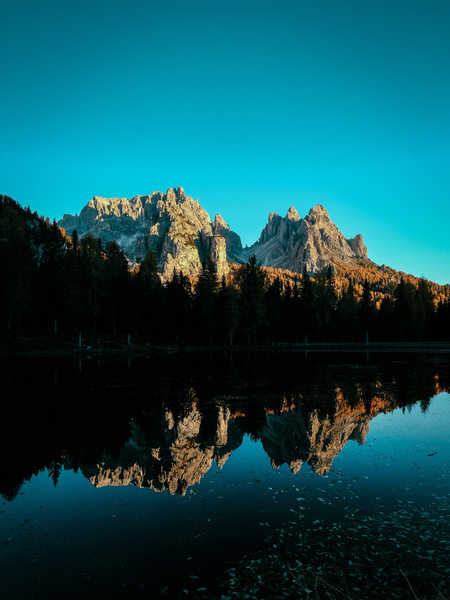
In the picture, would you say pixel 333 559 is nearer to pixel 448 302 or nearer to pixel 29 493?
pixel 29 493

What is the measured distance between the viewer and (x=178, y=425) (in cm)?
2000

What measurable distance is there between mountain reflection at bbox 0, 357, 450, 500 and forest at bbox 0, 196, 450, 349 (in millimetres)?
42923

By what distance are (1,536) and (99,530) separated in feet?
7.69

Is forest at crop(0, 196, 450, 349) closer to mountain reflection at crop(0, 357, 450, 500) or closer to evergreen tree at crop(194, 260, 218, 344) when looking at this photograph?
evergreen tree at crop(194, 260, 218, 344)

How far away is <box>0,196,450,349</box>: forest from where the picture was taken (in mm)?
72250

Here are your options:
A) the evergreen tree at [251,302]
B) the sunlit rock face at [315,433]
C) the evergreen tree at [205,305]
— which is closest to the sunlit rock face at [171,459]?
the sunlit rock face at [315,433]

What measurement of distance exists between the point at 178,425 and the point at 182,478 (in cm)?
691

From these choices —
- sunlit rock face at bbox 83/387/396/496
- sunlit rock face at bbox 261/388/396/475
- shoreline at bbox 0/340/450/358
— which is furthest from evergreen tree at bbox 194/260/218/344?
sunlit rock face at bbox 261/388/396/475

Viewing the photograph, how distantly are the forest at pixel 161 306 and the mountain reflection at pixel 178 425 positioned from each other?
1690 inches

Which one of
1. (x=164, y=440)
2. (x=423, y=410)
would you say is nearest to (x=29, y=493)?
(x=164, y=440)

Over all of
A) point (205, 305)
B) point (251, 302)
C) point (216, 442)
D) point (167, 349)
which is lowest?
point (216, 442)

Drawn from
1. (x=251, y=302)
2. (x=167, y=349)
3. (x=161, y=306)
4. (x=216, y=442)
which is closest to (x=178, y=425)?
(x=216, y=442)

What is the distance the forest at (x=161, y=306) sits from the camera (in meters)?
72.2

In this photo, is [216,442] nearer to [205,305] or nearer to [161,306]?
[161,306]
